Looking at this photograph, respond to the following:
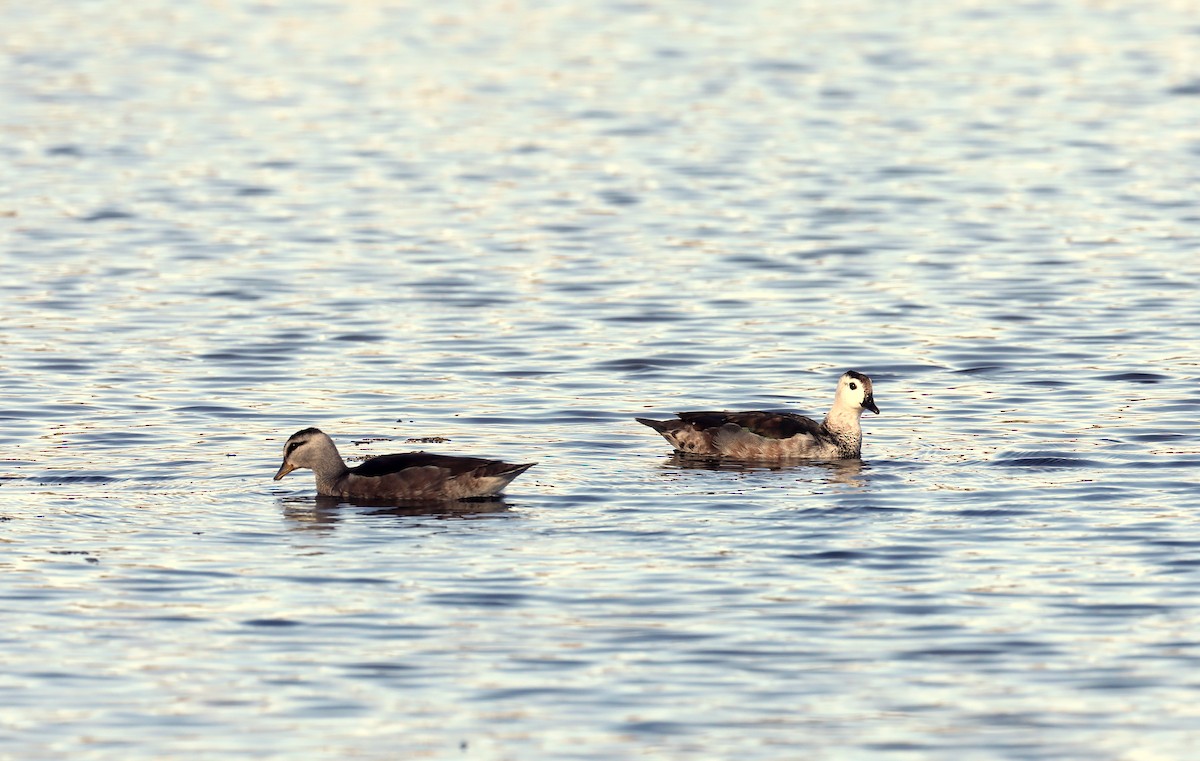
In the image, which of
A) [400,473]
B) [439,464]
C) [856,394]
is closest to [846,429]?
[856,394]

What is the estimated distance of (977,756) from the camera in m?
12.3

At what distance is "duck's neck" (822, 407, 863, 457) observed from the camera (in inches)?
816

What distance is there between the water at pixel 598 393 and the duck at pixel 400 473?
0.29 m

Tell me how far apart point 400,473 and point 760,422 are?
3.67 meters

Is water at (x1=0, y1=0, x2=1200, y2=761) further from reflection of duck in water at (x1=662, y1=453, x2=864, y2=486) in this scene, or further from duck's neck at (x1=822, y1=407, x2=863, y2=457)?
duck's neck at (x1=822, y1=407, x2=863, y2=457)

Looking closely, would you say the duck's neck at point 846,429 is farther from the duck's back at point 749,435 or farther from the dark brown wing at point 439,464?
the dark brown wing at point 439,464

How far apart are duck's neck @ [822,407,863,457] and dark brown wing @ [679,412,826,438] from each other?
0.40 ft

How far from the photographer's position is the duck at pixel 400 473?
60.7 feet

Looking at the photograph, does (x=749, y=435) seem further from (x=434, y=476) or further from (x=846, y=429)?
(x=434, y=476)

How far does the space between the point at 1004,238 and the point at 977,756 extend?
2142 cm

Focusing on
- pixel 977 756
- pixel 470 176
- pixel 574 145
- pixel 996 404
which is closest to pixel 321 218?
pixel 470 176

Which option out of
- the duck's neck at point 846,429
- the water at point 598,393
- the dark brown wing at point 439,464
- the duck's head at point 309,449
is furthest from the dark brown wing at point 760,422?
the duck's head at point 309,449

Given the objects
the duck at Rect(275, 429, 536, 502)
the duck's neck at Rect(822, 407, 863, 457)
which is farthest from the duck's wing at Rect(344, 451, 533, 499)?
the duck's neck at Rect(822, 407, 863, 457)

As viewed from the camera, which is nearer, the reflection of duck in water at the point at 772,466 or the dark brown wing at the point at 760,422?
the reflection of duck in water at the point at 772,466
